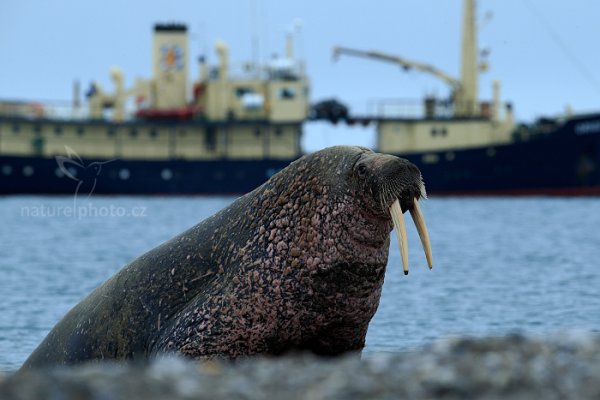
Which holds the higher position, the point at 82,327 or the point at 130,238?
the point at 82,327

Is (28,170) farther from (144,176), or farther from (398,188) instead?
(398,188)

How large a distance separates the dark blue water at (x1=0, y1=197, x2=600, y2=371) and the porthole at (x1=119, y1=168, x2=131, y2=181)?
11.0 m

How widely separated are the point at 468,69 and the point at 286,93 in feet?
33.7

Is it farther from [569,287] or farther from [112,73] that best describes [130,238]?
[112,73]

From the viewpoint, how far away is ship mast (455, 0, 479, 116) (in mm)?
73444

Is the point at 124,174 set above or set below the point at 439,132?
below

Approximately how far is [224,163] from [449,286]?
53.5 m

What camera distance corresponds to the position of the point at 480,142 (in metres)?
76.1

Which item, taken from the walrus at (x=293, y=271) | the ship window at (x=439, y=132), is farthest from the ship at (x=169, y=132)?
the walrus at (x=293, y=271)

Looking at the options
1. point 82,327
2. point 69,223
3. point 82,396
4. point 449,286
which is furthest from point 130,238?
point 82,396

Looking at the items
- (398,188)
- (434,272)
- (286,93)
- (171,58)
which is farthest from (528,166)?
(398,188)

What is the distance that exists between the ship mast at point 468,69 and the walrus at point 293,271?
65.3 meters

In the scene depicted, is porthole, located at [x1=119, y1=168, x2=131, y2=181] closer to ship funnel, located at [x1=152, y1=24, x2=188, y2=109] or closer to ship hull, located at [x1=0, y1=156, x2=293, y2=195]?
ship hull, located at [x1=0, y1=156, x2=293, y2=195]

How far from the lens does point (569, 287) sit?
22453mm
